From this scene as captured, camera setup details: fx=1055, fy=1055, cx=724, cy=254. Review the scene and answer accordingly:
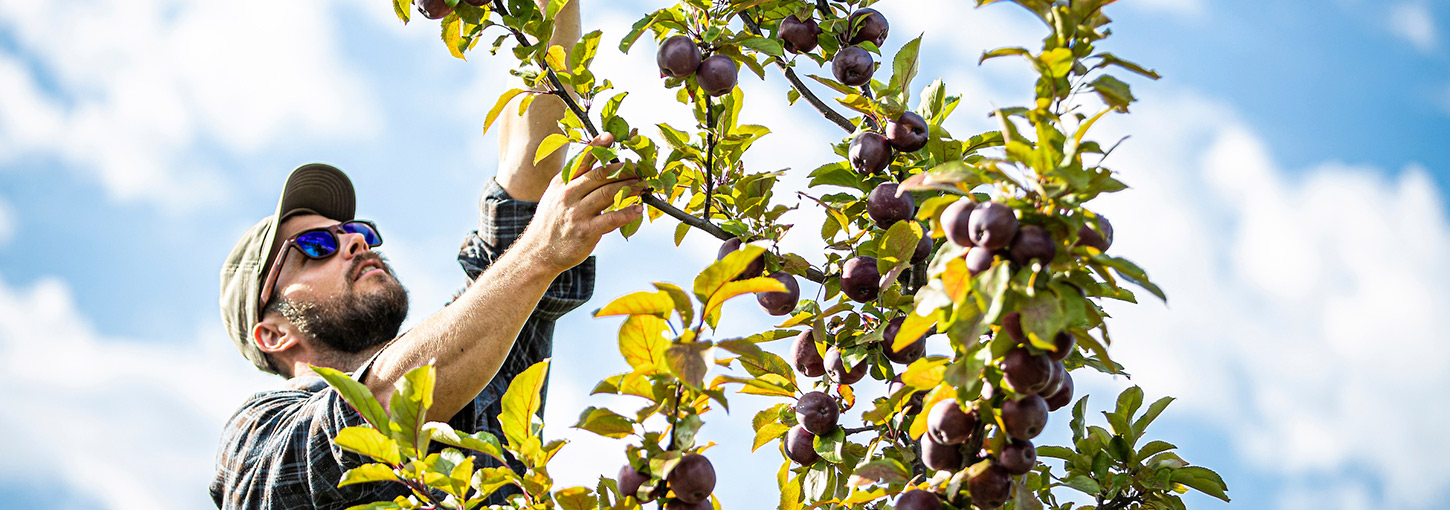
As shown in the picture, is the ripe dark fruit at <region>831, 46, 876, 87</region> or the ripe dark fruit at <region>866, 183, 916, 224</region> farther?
the ripe dark fruit at <region>831, 46, 876, 87</region>

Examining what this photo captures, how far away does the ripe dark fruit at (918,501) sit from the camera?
109 centimetres

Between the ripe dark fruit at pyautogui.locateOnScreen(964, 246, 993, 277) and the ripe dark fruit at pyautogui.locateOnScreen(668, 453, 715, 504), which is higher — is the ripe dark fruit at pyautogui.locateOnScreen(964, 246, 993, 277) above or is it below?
above

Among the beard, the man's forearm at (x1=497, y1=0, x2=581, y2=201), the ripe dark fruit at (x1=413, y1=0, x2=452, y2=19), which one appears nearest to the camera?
the ripe dark fruit at (x1=413, y1=0, x2=452, y2=19)

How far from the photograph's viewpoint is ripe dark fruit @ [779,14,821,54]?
61.4 inches

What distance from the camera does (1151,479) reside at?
1.39m

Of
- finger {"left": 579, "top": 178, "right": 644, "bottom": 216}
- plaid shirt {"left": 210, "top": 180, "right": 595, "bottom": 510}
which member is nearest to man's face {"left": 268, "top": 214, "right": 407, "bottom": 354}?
plaid shirt {"left": 210, "top": 180, "right": 595, "bottom": 510}

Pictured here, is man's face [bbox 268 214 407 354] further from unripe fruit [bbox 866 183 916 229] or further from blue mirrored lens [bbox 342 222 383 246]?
unripe fruit [bbox 866 183 916 229]

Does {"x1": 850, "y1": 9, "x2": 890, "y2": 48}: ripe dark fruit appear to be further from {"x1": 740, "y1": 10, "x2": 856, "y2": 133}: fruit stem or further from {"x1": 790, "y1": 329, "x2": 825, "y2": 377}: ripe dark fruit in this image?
{"x1": 790, "y1": 329, "x2": 825, "y2": 377}: ripe dark fruit

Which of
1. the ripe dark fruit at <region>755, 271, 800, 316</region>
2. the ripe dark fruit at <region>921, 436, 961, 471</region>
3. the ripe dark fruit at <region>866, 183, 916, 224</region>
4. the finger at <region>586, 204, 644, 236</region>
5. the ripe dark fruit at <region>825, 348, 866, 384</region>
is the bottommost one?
the ripe dark fruit at <region>921, 436, 961, 471</region>

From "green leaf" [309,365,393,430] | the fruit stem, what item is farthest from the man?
"green leaf" [309,365,393,430]

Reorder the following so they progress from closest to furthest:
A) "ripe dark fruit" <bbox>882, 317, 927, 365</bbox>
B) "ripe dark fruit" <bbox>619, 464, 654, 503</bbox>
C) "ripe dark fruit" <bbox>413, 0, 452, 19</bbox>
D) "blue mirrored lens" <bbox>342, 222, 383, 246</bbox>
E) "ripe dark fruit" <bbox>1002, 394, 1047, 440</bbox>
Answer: "ripe dark fruit" <bbox>1002, 394, 1047, 440</bbox>, "ripe dark fruit" <bbox>619, 464, 654, 503</bbox>, "ripe dark fruit" <bbox>882, 317, 927, 365</bbox>, "ripe dark fruit" <bbox>413, 0, 452, 19</bbox>, "blue mirrored lens" <bbox>342, 222, 383, 246</bbox>

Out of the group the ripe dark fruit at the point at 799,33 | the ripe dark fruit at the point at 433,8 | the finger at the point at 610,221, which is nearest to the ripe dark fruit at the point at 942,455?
the ripe dark fruit at the point at 799,33

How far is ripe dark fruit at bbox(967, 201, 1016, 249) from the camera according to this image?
0.94m

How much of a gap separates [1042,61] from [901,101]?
388mm
